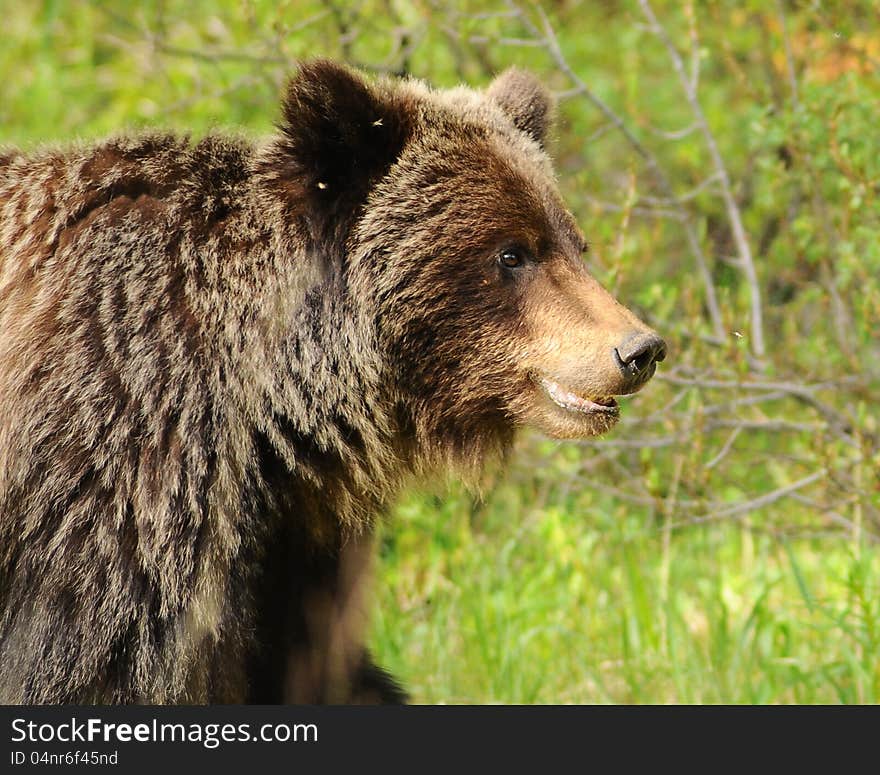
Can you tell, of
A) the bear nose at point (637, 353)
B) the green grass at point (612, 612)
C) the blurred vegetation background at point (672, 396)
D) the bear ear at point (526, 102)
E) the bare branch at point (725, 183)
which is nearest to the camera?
the bear nose at point (637, 353)

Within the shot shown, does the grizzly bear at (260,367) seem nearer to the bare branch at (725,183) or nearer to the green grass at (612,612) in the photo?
the green grass at (612,612)

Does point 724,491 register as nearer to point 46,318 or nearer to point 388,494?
point 388,494

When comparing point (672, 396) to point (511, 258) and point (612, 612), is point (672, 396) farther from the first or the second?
point (511, 258)

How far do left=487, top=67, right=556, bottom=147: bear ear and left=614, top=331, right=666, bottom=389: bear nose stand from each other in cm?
107

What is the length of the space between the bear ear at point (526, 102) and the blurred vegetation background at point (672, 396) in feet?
1.73

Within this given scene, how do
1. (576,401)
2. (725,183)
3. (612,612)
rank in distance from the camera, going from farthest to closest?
(725,183) < (612,612) < (576,401)

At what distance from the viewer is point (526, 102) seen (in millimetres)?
4281

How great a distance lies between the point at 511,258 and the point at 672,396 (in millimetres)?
2735

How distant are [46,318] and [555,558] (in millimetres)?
3024

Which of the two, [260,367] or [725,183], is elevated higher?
[725,183]

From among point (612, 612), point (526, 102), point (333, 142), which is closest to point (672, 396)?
point (612, 612)

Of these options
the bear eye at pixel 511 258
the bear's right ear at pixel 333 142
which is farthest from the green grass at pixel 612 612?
the bear's right ear at pixel 333 142

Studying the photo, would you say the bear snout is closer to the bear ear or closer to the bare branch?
the bear ear

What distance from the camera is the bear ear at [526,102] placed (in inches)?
168
